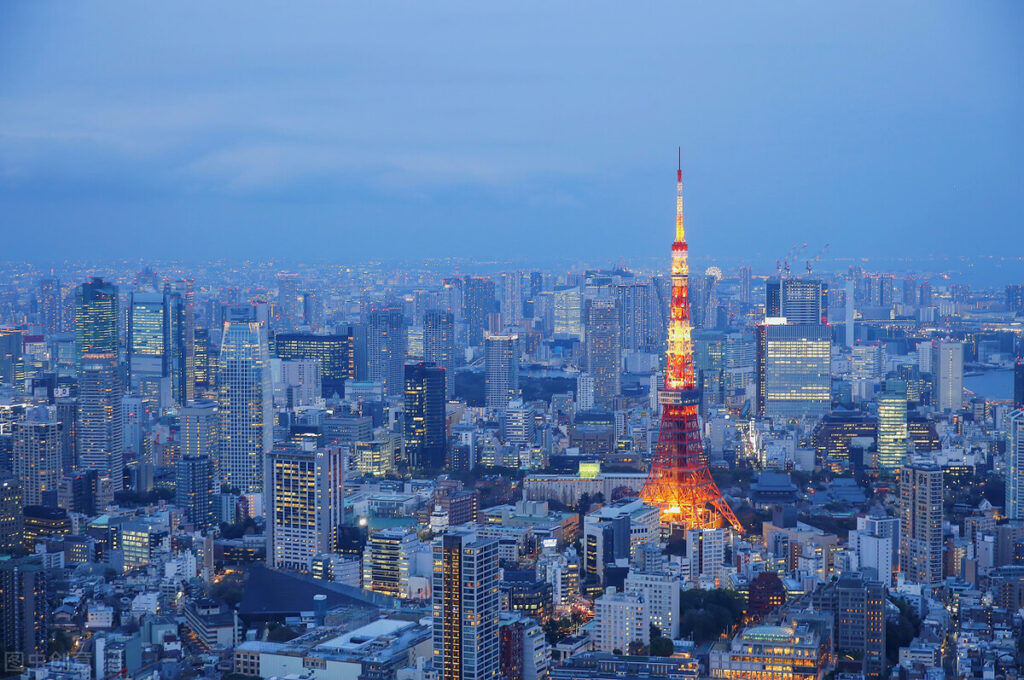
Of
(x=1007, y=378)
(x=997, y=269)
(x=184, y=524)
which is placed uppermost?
(x=997, y=269)

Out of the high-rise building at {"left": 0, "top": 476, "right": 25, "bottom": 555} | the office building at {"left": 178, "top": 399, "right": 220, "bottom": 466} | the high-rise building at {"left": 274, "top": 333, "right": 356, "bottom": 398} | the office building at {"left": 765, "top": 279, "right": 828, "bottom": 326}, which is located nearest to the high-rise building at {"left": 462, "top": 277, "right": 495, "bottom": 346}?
the high-rise building at {"left": 274, "top": 333, "right": 356, "bottom": 398}

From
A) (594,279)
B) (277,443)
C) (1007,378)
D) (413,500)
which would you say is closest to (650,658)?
(413,500)

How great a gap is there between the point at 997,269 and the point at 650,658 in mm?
10144

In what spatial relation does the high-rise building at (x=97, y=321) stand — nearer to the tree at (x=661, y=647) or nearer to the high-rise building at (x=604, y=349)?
the high-rise building at (x=604, y=349)

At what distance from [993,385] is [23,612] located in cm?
1518

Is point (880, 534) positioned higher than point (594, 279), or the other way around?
point (594, 279)

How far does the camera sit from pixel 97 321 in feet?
75.6

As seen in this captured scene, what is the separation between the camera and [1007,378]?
70.9ft

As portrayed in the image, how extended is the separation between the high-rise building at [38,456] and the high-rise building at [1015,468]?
10.4m

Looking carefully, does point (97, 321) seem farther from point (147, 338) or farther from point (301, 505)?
point (301, 505)

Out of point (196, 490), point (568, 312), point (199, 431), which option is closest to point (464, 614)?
point (196, 490)

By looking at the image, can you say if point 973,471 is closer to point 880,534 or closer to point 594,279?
point 880,534

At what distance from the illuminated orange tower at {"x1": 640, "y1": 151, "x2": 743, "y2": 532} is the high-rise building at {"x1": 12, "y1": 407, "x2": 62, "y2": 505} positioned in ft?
21.9

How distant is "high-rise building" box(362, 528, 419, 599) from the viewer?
1334 centimetres
